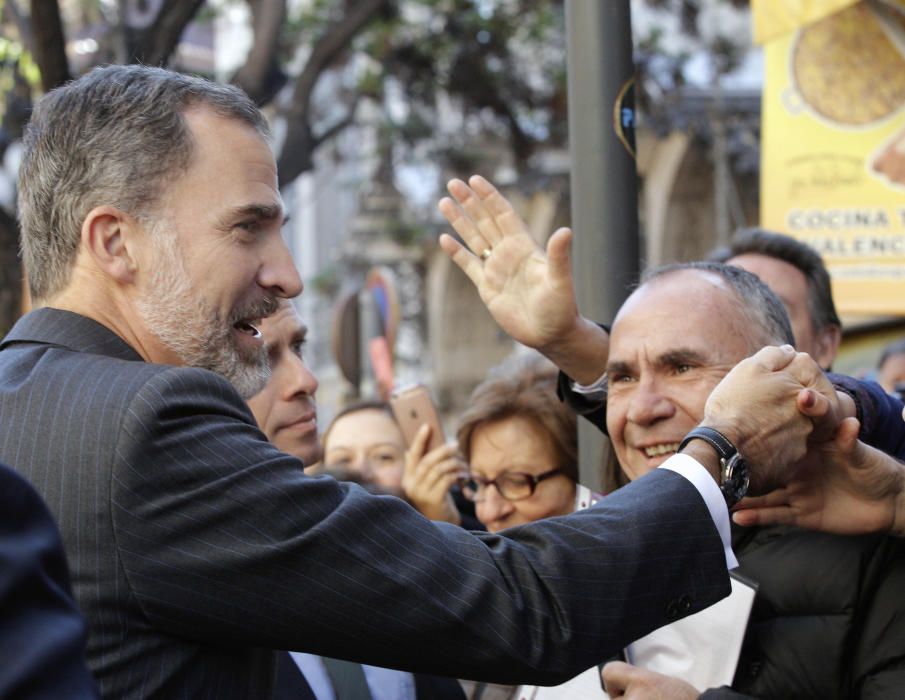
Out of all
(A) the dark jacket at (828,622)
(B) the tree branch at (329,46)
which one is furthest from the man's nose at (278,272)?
(B) the tree branch at (329,46)

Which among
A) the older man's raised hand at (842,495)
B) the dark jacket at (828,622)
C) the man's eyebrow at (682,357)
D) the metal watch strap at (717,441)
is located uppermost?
the metal watch strap at (717,441)

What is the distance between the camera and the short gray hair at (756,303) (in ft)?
9.00

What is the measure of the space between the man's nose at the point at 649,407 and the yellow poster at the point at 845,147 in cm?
313

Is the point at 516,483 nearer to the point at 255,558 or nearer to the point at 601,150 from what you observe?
the point at 601,150

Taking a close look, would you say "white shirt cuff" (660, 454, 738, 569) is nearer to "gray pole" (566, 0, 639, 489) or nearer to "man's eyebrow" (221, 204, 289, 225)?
"man's eyebrow" (221, 204, 289, 225)

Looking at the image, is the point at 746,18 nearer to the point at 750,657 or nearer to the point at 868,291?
the point at 868,291

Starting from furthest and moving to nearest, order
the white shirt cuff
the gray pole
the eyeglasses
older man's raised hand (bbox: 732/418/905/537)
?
the eyeglasses → the gray pole → older man's raised hand (bbox: 732/418/905/537) → the white shirt cuff

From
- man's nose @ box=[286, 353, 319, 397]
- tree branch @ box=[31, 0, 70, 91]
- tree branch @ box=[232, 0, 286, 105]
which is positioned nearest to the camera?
man's nose @ box=[286, 353, 319, 397]

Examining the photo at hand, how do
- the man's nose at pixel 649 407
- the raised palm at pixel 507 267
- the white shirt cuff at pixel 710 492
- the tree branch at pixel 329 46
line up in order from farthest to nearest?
the tree branch at pixel 329 46 < the raised palm at pixel 507 267 < the man's nose at pixel 649 407 < the white shirt cuff at pixel 710 492

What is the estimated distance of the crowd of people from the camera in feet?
5.71

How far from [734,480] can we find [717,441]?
69 millimetres

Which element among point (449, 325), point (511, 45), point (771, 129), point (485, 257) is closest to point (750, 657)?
point (485, 257)

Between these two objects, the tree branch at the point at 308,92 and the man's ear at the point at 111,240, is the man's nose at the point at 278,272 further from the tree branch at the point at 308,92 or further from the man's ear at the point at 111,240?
the tree branch at the point at 308,92

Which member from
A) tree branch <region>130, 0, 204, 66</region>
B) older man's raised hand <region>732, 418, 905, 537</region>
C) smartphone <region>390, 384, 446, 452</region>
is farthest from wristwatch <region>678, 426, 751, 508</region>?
tree branch <region>130, 0, 204, 66</region>
